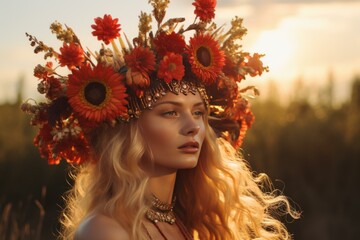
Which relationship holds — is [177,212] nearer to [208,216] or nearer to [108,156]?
[208,216]

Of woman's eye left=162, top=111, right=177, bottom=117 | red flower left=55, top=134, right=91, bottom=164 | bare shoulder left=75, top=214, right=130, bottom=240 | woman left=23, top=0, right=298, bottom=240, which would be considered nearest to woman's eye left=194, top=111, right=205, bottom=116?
woman left=23, top=0, right=298, bottom=240

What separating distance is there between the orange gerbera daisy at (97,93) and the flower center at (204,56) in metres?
0.46

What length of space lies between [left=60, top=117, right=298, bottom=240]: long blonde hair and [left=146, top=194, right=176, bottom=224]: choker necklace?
0.24 ft

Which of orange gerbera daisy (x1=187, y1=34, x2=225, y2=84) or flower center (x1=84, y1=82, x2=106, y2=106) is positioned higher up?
orange gerbera daisy (x1=187, y1=34, x2=225, y2=84)

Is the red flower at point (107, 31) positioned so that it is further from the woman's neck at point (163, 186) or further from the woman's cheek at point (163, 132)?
the woman's neck at point (163, 186)

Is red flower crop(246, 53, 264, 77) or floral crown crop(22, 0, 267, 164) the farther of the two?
red flower crop(246, 53, 264, 77)

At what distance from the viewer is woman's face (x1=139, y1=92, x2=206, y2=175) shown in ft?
13.6

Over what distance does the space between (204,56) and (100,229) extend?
110 centimetres

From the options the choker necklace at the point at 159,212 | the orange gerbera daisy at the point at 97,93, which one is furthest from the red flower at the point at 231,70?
the choker necklace at the point at 159,212

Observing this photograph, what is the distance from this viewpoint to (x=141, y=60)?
4145mm

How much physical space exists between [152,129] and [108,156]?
275mm

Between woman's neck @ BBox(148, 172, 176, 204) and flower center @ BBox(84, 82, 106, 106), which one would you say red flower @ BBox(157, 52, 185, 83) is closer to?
flower center @ BBox(84, 82, 106, 106)

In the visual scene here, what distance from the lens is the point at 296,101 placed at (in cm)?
1405

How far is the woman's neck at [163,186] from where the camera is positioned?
4.25 m
